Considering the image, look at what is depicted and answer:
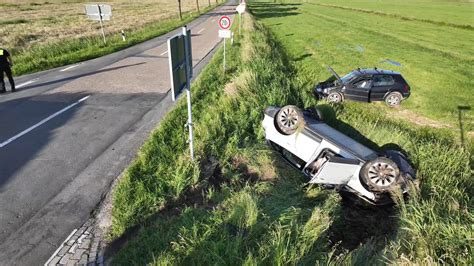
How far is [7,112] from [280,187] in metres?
8.80

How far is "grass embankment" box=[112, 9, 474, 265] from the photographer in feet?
13.6

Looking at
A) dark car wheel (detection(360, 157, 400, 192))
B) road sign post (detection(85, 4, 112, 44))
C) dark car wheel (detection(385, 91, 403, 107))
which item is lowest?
dark car wheel (detection(385, 91, 403, 107))

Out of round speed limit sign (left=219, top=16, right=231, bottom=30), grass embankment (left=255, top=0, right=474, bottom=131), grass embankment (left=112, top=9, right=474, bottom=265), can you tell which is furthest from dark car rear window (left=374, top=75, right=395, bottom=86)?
round speed limit sign (left=219, top=16, right=231, bottom=30)

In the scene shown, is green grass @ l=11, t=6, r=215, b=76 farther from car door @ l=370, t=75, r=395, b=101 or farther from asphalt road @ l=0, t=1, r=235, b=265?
car door @ l=370, t=75, r=395, b=101

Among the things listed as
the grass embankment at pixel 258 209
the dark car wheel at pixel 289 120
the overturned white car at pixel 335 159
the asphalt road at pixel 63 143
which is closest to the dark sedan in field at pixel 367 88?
the grass embankment at pixel 258 209

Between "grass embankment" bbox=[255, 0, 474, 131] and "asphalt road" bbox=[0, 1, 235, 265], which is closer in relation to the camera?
"asphalt road" bbox=[0, 1, 235, 265]

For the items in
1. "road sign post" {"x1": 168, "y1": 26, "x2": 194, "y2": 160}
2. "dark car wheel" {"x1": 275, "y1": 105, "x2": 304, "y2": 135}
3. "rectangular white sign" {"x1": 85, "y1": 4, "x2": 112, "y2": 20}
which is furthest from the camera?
"rectangular white sign" {"x1": 85, "y1": 4, "x2": 112, "y2": 20}

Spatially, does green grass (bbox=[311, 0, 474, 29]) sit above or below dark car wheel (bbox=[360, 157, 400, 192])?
below

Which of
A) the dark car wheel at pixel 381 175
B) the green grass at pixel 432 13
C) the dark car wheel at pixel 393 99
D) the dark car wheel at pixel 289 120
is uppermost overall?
the dark car wheel at pixel 289 120

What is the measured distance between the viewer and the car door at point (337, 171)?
5.70 meters

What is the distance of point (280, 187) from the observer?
6.08 metres

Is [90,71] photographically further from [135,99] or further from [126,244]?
[126,244]

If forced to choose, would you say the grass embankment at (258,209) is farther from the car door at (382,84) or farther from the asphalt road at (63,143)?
the car door at (382,84)

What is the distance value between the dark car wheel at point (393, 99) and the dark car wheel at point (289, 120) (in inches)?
268
